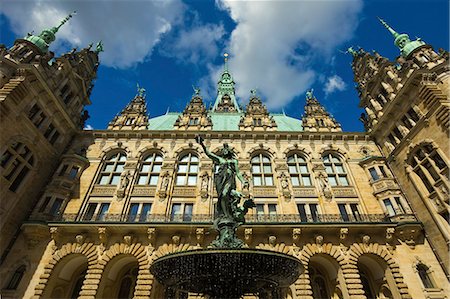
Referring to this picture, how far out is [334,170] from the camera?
20.5 metres

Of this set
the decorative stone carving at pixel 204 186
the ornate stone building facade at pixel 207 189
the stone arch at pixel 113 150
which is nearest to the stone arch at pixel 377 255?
the ornate stone building facade at pixel 207 189

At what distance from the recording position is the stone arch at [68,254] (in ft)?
45.2

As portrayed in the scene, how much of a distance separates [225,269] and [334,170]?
16765 mm

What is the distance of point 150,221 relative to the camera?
15.5 metres

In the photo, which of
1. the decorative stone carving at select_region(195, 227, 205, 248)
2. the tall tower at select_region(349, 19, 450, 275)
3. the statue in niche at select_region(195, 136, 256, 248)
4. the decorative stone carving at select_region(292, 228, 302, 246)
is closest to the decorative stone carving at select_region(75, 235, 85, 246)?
the decorative stone carving at select_region(195, 227, 205, 248)

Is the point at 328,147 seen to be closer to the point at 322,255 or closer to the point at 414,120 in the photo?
the point at 414,120

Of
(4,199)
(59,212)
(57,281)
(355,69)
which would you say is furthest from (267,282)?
(355,69)

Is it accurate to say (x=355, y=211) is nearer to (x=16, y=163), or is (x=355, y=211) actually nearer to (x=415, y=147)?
(x=415, y=147)

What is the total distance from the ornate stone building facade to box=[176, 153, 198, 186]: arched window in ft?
0.43

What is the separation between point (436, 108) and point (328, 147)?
7860 millimetres

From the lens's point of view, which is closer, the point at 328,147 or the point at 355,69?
the point at 328,147

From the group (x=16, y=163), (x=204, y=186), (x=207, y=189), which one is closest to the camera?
(x=16, y=163)

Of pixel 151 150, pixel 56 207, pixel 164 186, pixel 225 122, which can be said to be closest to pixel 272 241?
pixel 164 186

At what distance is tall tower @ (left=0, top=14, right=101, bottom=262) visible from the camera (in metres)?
15.3
